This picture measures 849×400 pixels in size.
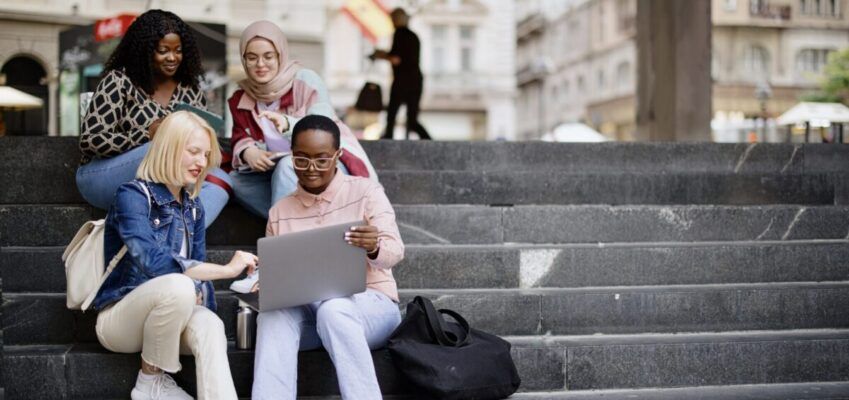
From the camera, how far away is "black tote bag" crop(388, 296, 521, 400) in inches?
172

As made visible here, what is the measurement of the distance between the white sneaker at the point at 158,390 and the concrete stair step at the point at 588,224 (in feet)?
4.85

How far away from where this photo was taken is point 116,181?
16.9ft

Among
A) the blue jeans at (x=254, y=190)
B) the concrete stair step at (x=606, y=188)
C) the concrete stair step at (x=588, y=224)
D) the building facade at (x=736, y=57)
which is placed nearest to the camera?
the blue jeans at (x=254, y=190)

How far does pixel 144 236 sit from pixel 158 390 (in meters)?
0.71

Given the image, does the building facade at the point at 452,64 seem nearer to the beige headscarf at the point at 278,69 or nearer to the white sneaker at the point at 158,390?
the beige headscarf at the point at 278,69

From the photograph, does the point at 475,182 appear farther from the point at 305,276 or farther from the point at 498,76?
the point at 498,76

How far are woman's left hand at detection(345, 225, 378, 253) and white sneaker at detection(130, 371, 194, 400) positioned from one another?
102cm

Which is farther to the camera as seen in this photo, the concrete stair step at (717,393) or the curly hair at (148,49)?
the curly hair at (148,49)

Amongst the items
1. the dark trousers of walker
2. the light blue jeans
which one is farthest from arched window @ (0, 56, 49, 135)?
the light blue jeans

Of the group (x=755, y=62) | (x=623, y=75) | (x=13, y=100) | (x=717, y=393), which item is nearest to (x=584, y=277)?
(x=717, y=393)

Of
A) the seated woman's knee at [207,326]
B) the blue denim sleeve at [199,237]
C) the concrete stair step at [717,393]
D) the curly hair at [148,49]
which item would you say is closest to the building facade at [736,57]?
the concrete stair step at [717,393]

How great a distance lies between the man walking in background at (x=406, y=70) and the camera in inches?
441

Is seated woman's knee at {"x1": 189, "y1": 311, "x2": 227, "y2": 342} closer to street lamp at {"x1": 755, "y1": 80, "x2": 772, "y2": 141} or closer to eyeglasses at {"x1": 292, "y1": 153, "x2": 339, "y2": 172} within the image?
eyeglasses at {"x1": 292, "y1": 153, "x2": 339, "y2": 172}

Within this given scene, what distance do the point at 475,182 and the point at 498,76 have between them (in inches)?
1227
